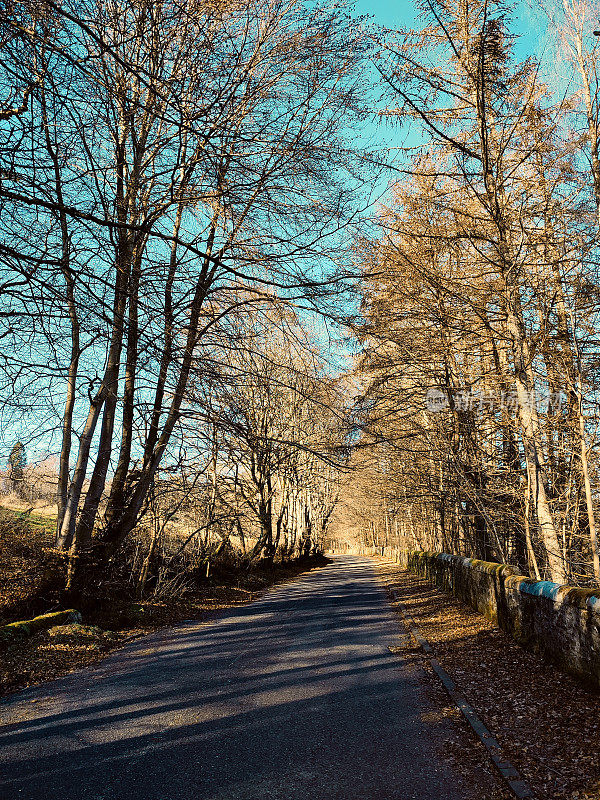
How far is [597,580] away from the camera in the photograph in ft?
23.6

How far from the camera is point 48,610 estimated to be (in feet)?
26.9

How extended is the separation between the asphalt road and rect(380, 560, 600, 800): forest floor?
52 cm

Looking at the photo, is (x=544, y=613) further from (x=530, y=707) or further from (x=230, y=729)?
(x=230, y=729)

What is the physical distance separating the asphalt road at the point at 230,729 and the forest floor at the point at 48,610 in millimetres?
422

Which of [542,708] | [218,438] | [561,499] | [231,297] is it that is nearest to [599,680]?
[542,708]

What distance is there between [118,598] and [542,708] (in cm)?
793

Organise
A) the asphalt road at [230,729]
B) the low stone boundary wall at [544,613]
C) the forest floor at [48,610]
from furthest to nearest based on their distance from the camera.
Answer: the forest floor at [48,610], the low stone boundary wall at [544,613], the asphalt road at [230,729]

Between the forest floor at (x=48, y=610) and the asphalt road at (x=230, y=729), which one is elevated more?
the forest floor at (x=48, y=610)

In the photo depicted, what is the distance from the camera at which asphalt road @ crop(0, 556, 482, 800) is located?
3.42 metres

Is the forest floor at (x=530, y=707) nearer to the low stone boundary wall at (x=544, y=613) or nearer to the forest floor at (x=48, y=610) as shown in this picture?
the low stone boundary wall at (x=544, y=613)

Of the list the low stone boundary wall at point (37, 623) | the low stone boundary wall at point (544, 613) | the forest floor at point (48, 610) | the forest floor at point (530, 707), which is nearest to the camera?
the forest floor at point (530, 707)

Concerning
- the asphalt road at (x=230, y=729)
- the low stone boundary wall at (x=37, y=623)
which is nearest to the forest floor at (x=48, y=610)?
the low stone boundary wall at (x=37, y=623)

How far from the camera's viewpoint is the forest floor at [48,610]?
6238 mm

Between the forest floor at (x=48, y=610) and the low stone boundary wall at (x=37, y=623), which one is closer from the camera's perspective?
the forest floor at (x=48, y=610)
